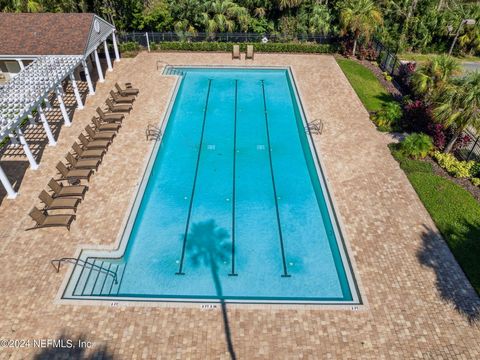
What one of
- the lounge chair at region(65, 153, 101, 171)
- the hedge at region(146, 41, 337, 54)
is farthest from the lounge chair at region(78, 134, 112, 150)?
the hedge at region(146, 41, 337, 54)

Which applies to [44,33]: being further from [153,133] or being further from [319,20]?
[319,20]

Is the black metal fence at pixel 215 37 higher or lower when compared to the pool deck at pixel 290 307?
higher

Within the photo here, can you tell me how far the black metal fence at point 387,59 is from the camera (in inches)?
1115

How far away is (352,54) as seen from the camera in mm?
32125

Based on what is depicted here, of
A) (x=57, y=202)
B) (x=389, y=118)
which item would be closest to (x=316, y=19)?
(x=389, y=118)

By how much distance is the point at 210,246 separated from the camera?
14500mm

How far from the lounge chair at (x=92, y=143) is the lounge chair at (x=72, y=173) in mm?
2093

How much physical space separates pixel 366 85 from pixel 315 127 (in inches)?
350

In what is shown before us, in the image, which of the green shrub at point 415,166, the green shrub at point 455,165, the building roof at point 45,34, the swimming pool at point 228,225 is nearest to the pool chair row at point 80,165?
the swimming pool at point 228,225

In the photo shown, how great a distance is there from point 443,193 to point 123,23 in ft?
102

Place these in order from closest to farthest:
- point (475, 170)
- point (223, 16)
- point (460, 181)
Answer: point (460, 181)
point (475, 170)
point (223, 16)

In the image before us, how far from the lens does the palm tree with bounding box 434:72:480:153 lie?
16.2 m

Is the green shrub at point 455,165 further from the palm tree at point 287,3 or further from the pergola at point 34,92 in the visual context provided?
the palm tree at point 287,3

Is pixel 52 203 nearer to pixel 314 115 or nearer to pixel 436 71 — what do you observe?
pixel 314 115
